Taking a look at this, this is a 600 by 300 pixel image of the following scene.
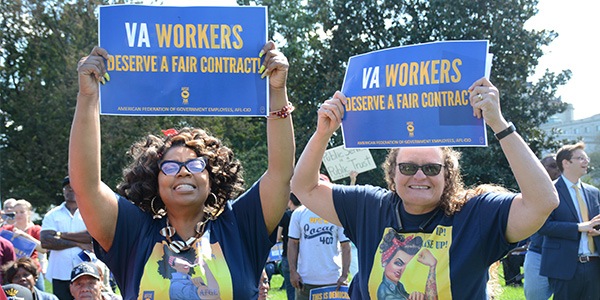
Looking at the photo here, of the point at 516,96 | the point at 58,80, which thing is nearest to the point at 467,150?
the point at 516,96

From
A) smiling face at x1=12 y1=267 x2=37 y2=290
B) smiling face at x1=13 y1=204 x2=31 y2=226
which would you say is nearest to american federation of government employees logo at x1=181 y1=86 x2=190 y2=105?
smiling face at x1=12 y1=267 x2=37 y2=290

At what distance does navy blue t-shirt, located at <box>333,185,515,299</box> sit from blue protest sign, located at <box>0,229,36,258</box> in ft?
17.9

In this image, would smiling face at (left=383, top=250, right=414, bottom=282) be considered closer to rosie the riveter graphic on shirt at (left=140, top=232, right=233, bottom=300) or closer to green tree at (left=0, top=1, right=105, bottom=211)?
rosie the riveter graphic on shirt at (left=140, top=232, right=233, bottom=300)

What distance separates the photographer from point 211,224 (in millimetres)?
3582

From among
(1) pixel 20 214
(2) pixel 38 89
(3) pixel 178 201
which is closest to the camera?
(3) pixel 178 201

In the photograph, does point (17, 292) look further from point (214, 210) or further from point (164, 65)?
point (214, 210)

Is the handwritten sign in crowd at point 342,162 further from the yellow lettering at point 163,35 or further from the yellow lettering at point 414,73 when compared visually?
the yellow lettering at point 163,35

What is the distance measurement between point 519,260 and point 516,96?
1144 centimetres

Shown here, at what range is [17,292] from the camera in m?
6.91

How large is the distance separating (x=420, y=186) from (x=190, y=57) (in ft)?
4.35

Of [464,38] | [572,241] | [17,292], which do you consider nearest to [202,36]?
[17,292]

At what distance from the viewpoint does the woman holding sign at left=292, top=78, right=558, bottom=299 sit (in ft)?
11.4

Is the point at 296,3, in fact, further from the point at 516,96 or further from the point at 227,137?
the point at 516,96

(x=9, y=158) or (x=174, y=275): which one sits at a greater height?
(x=9, y=158)
